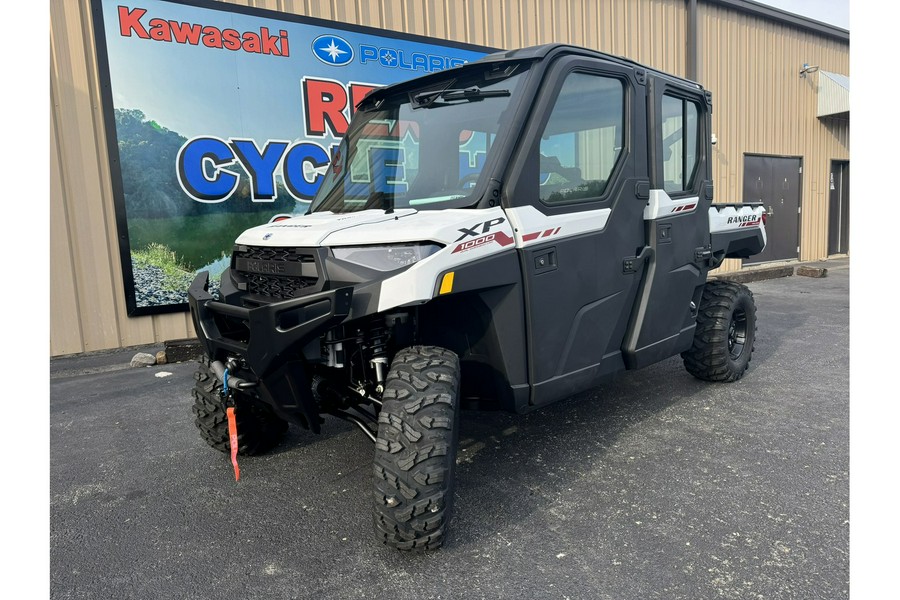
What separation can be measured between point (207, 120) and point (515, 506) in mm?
5944

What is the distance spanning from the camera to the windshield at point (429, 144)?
121 inches

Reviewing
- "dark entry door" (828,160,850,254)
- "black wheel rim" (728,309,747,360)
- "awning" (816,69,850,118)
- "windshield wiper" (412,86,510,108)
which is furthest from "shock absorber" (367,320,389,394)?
"dark entry door" (828,160,850,254)

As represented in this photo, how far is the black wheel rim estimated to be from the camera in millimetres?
5066

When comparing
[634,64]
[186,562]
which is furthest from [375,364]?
[634,64]

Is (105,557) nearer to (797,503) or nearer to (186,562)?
(186,562)

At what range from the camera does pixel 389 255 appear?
8.73 feet

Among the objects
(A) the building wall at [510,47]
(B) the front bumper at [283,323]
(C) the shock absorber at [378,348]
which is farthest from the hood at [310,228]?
(A) the building wall at [510,47]

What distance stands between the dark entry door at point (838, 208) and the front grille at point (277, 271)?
16.3 m

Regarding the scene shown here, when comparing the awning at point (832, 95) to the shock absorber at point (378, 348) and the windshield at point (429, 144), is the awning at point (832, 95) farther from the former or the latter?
the shock absorber at point (378, 348)

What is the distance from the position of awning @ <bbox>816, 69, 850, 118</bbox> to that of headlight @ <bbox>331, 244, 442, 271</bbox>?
1542 centimetres

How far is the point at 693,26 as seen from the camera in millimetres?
11656

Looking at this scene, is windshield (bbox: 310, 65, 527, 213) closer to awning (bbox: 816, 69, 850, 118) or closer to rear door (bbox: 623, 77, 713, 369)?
rear door (bbox: 623, 77, 713, 369)

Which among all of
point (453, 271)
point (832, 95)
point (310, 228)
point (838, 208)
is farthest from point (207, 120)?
point (838, 208)

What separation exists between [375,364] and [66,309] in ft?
17.1
